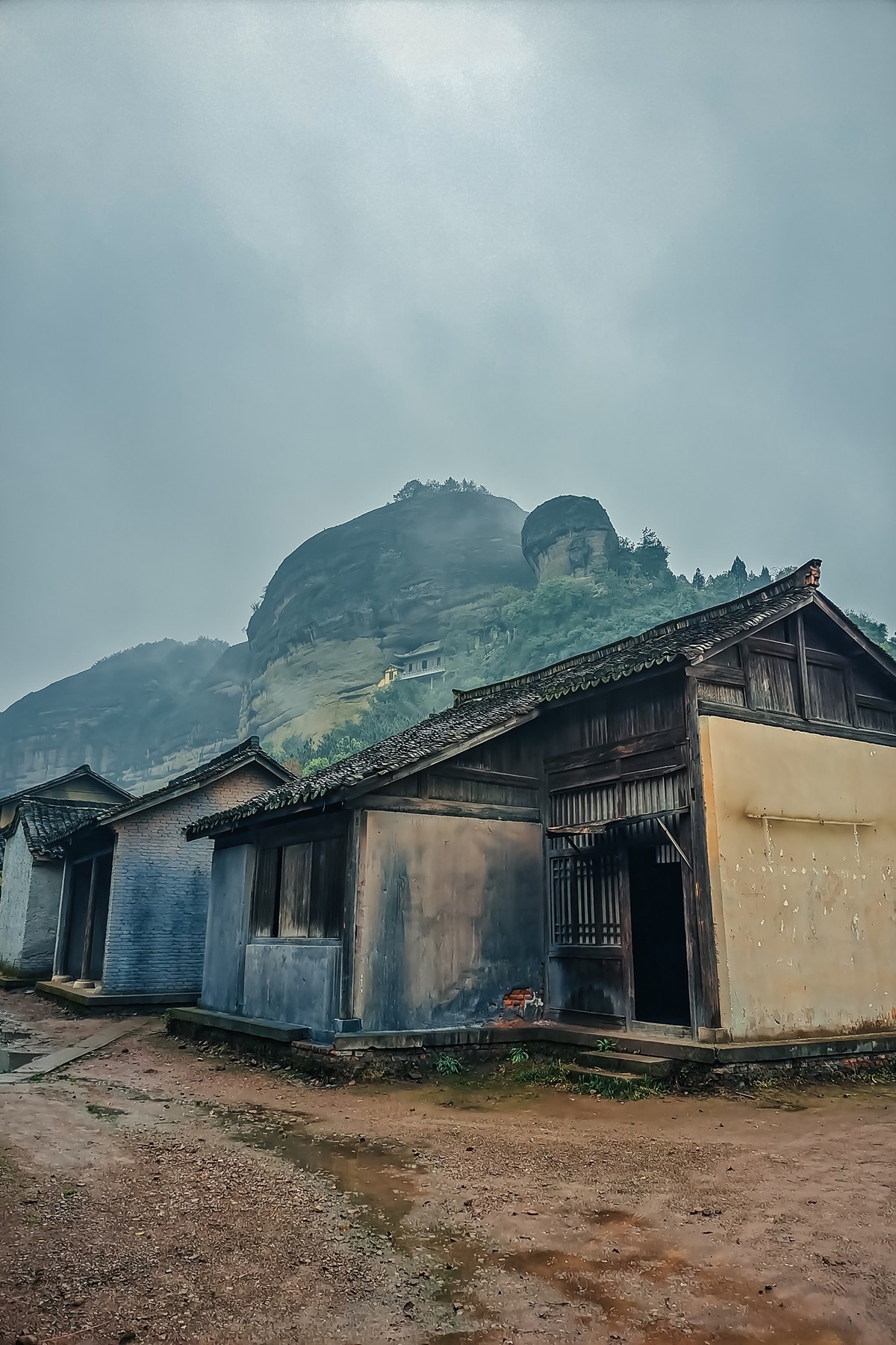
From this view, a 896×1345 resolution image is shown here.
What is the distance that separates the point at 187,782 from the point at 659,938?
34.4 ft

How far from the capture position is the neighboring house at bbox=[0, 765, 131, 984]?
22000mm

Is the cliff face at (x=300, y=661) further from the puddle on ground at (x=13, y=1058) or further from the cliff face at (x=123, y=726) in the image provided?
the puddle on ground at (x=13, y=1058)

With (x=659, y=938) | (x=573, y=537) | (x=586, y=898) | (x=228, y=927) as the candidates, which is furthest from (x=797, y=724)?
(x=573, y=537)

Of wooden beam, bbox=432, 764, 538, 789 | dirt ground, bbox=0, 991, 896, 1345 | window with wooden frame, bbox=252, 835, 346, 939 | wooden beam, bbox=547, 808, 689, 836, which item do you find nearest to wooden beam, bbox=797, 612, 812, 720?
wooden beam, bbox=547, 808, 689, 836

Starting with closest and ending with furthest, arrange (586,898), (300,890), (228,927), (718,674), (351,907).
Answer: (351,907) < (718,674) < (586,898) < (300,890) < (228,927)

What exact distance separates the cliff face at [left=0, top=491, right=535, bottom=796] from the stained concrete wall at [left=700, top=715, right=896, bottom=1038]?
66.2 meters

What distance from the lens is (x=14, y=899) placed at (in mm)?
23969

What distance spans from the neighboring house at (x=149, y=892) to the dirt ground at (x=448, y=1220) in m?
8.84

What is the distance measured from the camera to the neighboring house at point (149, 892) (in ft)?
57.9

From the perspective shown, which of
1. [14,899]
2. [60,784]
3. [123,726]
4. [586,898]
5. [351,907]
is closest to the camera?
[351,907]

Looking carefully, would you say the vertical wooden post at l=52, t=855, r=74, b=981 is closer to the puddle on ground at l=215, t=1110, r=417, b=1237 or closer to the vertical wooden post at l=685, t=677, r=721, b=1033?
the puddle on ground at l=215, t=1110, r=417, b=1237

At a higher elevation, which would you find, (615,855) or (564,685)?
(564,685)

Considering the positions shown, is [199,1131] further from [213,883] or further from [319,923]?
[213,883]

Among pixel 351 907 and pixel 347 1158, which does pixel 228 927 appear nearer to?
pixel 351 907
